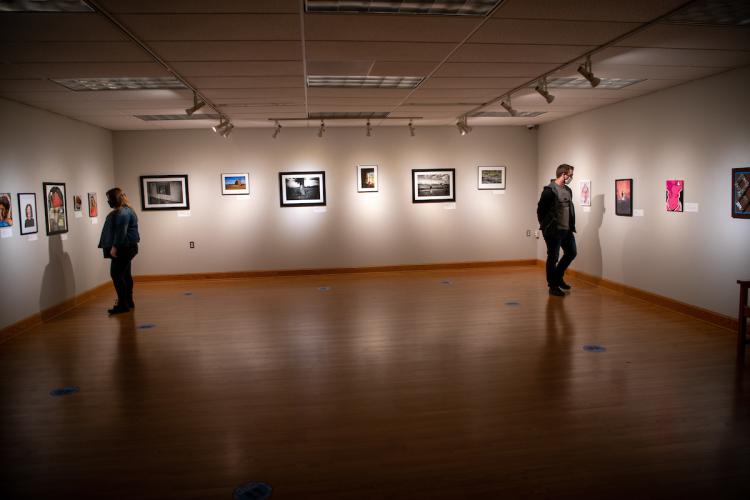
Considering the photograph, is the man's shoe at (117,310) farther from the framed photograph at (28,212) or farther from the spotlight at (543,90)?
the spotlight at (543,90)

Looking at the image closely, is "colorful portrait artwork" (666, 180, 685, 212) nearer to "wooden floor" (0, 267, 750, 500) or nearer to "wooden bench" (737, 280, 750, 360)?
"wooden floor" (0, 267, 750, 500)

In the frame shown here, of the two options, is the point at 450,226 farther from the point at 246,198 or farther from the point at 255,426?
the point at 255,426

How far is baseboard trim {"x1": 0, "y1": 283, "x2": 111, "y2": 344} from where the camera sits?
618cm

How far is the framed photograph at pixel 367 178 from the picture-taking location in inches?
405

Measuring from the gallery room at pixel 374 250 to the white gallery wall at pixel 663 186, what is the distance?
38 millimetres

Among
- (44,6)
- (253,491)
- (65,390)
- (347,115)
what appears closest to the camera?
(253,491)

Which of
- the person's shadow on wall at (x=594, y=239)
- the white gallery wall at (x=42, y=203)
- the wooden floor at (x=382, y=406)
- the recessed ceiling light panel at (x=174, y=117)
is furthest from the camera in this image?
the person's shadow on wall at (x=594, y=239)

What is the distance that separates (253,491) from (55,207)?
620 centimetres

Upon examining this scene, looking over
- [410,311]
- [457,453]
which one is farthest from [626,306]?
[457,453]

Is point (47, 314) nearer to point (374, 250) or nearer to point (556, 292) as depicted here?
point (374, 250)

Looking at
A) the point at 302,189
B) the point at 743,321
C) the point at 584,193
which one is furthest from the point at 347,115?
the point at 743,321

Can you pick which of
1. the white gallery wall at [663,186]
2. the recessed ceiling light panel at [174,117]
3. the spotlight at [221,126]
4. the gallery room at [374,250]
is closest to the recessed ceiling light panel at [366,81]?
the gallery room at [374,250]

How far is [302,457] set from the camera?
323cm

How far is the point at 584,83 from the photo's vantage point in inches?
256
